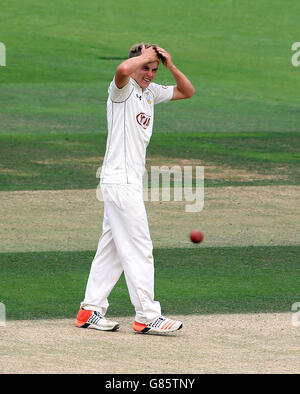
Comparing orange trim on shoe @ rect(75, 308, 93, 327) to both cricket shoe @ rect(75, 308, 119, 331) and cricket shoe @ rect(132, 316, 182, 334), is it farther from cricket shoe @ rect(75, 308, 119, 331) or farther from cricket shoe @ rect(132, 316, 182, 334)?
cricket shoe @ rect(132, 316, 182, 334)

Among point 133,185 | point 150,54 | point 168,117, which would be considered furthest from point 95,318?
point 168,117

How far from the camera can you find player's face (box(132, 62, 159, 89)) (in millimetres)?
8219

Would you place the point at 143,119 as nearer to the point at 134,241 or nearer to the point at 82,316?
the point at 134,241

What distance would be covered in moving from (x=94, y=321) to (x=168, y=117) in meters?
18.7

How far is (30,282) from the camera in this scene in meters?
10.1

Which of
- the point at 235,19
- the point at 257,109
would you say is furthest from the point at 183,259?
the point at 235,19

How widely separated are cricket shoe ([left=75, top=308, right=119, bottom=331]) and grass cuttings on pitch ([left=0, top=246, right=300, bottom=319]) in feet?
1.45

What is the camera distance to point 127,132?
812cm

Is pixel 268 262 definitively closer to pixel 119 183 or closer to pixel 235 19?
pixel 119 183

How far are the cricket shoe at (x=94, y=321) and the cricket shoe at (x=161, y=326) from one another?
0.74 ft

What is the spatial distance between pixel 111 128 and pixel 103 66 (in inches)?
1032

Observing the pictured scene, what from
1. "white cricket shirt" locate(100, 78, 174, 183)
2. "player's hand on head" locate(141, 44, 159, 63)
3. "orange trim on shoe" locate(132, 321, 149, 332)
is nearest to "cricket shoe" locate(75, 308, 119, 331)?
"orange trim on shoe" locate(132, 321, 149, 332)

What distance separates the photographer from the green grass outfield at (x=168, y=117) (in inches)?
392

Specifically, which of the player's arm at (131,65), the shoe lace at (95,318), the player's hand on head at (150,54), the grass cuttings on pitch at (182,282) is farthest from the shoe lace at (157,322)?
the player's hand on head at (150,54)
